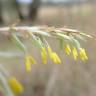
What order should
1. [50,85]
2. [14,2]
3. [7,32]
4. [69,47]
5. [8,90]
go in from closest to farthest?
[69,47] < [7,32] < [8,90] < [50,85] < [14,2]

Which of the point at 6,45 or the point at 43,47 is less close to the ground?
the point at 6,45

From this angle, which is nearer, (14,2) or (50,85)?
(50,85)

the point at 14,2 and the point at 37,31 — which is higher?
the point at 14,2

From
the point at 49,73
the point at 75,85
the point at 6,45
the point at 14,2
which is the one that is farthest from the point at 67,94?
the point at 14,2

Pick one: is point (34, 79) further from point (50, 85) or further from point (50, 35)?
point (50, 35)

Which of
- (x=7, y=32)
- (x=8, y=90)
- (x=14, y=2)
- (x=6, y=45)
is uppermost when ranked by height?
(x=14, y=2)

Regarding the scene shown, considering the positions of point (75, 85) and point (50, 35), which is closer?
point (50, 35)

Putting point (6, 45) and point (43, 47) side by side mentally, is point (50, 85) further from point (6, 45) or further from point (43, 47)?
point (6, 45)

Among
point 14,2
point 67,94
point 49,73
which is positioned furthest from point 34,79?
point 14,2

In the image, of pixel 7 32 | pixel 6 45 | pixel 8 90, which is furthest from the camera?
pixel 6 45
